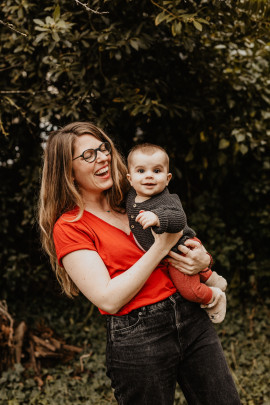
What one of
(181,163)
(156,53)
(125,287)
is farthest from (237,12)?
(125,287)

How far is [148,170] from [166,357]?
85cm

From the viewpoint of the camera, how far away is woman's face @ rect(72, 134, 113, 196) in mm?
2061

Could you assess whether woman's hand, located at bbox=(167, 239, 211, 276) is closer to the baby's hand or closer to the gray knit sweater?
the gray knit sweater

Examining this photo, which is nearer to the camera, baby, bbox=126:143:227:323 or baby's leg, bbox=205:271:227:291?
baby, bbox=126:143:227:323

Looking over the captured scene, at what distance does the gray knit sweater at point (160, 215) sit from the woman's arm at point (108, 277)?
8 centimetres

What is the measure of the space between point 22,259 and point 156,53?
2553 millimetres

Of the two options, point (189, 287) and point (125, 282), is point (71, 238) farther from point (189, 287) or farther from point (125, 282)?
point (189, 287)

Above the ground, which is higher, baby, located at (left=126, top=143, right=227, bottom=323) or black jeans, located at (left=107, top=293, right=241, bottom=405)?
baby, located at (left=126, top=143, right=227, bottom=323)

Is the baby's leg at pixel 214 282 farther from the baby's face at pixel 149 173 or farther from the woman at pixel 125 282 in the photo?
the baby's face at pixel 149 173

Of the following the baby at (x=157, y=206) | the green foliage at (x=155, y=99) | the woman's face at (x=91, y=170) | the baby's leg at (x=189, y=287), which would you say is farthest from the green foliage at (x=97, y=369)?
the woman's face at (x=91, y=170)

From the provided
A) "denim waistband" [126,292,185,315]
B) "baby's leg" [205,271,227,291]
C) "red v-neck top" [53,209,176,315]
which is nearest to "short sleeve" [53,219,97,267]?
"red v-neck top" [53,209,176,315]

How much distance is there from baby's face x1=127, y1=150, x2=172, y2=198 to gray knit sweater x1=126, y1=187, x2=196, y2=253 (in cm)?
5

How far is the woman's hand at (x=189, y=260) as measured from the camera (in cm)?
191

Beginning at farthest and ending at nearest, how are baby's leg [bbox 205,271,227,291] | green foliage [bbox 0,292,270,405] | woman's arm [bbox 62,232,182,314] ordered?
1. green foliage [bbox 0,292,270,405]
2. baby's leg [bbox 205,271,227,291]
3. woman's arm [bbox 62,232,182,314]
